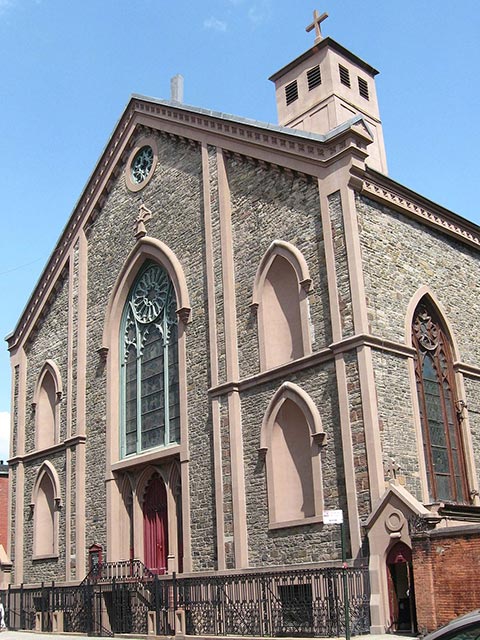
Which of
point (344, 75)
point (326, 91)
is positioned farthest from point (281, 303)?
point (344, 75)

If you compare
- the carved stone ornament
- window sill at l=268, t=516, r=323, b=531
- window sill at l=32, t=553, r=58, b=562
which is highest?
the carved stone ornament

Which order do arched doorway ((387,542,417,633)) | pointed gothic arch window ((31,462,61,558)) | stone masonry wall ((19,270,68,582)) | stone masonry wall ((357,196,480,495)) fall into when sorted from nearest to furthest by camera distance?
1. arched doorway ((387,542,417,633))
2. stone masonry wall ((357,196,480,495))
3. stone masonry wall ((19,270,68,582))
4. pointed gothic arch window ((31,462,61,558))

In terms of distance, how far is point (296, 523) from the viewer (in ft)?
63.0

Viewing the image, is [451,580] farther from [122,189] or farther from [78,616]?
[122,189]

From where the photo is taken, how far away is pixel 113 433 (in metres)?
26.6

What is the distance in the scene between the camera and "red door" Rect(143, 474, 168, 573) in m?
24.0

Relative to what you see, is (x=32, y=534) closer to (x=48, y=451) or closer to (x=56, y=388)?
(x=48, y=451)

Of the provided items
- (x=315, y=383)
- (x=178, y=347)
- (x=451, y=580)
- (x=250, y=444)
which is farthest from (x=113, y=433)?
(x=451, y=580)

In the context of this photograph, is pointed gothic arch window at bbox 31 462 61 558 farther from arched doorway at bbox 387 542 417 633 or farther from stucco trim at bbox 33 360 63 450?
arched doorway at bbox 387 542 417 633

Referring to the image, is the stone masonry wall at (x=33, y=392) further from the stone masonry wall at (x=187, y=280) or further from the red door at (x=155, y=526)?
the red door at (x=155, y=526)

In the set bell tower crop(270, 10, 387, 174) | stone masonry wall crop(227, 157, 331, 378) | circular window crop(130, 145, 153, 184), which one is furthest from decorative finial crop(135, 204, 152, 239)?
bell tower crop(270, 10, 387, 174)

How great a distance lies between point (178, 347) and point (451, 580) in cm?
1205

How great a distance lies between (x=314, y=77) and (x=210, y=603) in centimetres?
1724

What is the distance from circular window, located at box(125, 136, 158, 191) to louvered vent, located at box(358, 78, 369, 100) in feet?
24.2
